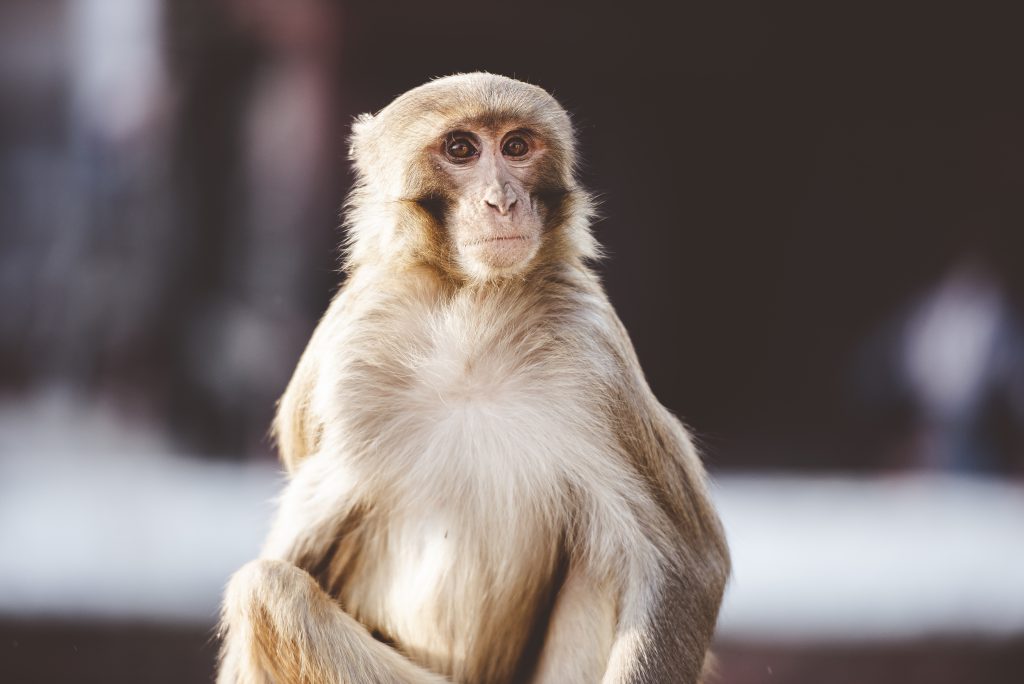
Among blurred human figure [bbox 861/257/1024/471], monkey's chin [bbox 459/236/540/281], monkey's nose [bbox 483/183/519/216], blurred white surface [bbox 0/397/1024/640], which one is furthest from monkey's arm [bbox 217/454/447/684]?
blurred human figure [bbox 861/257/1024/471]

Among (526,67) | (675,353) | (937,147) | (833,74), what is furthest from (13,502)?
(937,147)

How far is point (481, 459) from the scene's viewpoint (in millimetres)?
3115

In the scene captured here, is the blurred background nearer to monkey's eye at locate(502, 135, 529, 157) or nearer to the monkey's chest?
monkey's eye at locate(502, 135, 529, 157)

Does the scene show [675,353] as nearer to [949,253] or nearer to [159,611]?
[949,253]

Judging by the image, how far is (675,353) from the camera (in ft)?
29.6

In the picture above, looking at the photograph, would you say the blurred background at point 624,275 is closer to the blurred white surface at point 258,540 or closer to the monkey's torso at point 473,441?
the blurred white surface at point 258,540

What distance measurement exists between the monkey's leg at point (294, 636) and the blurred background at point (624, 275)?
2482mm

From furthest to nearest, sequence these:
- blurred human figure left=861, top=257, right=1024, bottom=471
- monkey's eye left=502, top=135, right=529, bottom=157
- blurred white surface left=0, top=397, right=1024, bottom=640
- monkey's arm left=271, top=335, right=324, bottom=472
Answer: blurred human figure left=861, top=257, right=1024, bottom=471, blurred white surface left=0, top=397, right=1024, bottom=640, monkey's arm left=271, top=335, right=324, bottom=472, monkey's eye left=502, top=135, right=529, bottom=157

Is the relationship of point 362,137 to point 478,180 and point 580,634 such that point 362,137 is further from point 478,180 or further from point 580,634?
point 580,634

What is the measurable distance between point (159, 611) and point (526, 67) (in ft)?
10.6

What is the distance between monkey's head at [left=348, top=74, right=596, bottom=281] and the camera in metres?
2.92

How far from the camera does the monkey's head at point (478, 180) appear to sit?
9.58ft

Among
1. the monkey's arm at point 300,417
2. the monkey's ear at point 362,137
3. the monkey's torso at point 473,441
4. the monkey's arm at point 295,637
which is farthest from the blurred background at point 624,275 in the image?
the monkey's arm at point 295,637

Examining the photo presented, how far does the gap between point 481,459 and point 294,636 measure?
653 mm
